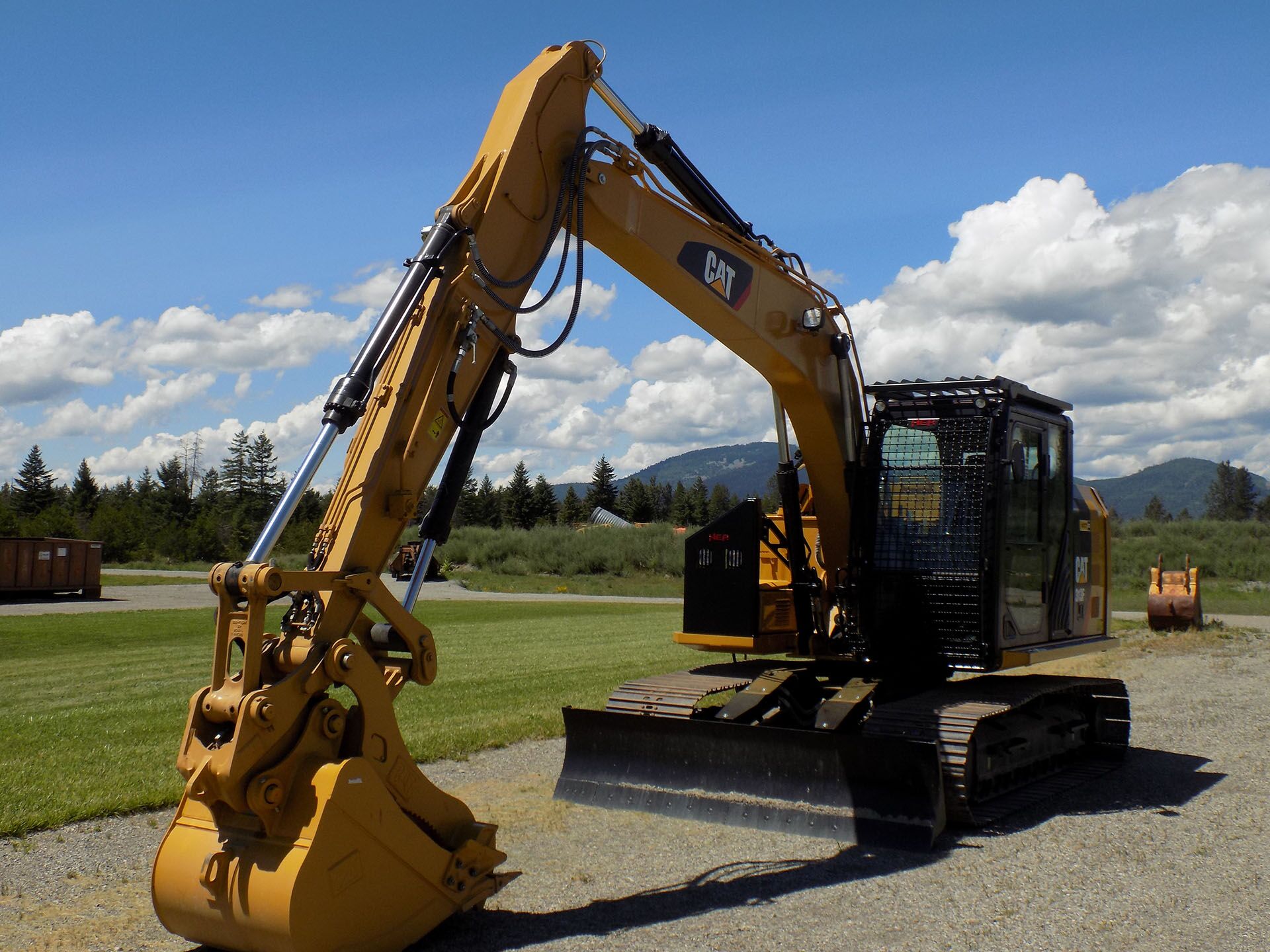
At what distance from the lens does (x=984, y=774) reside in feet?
26.4

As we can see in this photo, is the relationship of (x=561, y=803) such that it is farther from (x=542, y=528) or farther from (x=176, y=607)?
(x=542, y=528)

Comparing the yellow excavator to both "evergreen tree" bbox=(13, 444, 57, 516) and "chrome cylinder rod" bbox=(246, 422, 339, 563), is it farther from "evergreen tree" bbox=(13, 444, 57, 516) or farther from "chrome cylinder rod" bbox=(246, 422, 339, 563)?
"evergreen tree" bbox=(13, 444, 57, 516)

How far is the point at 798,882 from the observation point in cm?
625

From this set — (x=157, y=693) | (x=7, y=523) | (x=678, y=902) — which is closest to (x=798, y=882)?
(x=678, y=902)

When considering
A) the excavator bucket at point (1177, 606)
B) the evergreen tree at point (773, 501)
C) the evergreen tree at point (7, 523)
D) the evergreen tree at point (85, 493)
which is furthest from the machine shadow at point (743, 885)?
the evergreen tree at point (85, 493)

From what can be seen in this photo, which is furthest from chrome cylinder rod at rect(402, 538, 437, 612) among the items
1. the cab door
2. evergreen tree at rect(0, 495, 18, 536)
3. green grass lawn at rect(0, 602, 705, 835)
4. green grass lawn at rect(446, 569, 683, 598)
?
evergreen tree at rect(0, 495, 18, 536)

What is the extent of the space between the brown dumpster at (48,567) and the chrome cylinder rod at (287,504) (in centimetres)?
3174

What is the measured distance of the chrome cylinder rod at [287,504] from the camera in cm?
512

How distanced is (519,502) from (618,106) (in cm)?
10276

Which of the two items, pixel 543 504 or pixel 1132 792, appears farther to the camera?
pixel 543 504

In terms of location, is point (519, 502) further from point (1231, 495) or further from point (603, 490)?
point (1231, 495)

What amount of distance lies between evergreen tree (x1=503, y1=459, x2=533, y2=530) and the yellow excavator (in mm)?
99577

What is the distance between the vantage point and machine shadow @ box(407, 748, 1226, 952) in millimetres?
5352

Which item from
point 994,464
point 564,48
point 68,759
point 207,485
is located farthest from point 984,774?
point 207,485
